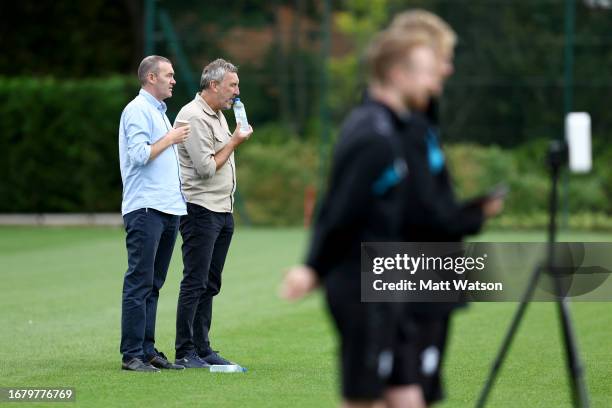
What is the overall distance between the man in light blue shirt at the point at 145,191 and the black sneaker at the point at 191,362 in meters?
0.07

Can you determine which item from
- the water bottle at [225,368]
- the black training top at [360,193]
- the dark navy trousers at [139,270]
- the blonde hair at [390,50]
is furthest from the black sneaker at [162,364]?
the blonde hair at [390,50]

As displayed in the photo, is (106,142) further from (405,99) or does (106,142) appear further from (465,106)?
(405,99)

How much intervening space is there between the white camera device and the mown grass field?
2.34 m

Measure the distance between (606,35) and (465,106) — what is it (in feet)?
10.7

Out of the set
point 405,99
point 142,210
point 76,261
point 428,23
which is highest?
point 428,23

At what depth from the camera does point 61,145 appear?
26.1 meters

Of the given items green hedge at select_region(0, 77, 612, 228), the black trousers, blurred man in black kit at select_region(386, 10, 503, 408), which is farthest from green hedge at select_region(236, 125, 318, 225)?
blurred man in black kit at select_region(386, 10, 503, 408)

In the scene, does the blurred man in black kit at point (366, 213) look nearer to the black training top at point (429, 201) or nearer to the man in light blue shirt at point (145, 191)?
the black training top at point (429, 201)

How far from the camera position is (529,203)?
25.0 meters

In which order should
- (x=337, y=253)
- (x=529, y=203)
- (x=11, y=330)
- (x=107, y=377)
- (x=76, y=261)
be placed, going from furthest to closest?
1. (x=529, y=203)
2. (x=76, y=261)
3. (x=11, y=330)
4. (x=107, y=377)
5. (x=337, y=253)

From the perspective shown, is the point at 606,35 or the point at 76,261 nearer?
the point at 76,261

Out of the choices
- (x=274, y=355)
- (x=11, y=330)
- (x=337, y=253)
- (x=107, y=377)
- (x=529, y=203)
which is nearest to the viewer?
(x=337, y=253)

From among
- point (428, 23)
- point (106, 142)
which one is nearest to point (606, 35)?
point (106, 142)

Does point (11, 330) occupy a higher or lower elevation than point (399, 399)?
lower
